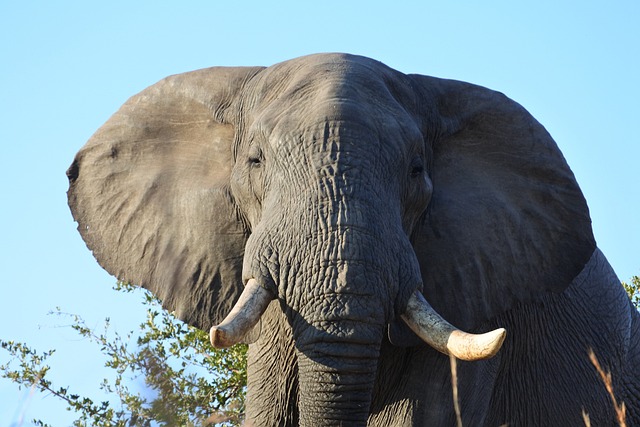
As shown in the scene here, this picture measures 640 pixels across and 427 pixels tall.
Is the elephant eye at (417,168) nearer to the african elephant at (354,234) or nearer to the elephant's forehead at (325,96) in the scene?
the african elephant at (354,234)

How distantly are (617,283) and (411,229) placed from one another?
239 cm

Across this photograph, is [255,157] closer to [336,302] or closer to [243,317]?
[243,317]

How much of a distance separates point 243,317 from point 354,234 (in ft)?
1.78

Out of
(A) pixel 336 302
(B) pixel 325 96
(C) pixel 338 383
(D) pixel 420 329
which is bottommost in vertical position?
(C) pixel 338 383

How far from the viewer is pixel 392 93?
6.15 metres

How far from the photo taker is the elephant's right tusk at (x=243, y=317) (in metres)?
5.08

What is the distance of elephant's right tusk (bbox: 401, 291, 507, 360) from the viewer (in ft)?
16.6

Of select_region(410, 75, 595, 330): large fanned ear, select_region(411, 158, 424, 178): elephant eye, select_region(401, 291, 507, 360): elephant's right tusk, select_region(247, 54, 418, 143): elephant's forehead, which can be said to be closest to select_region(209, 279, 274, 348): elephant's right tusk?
select_region(401, 291, 507, 360): elephant's right tusk

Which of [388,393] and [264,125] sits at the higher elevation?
[264,125]

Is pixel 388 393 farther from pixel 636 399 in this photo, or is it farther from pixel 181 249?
pixel 636 399

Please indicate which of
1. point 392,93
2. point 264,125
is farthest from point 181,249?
point 392,93

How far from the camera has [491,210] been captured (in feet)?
21.3

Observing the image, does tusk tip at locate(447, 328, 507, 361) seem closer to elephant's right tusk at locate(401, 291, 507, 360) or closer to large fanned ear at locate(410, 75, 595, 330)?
elephant's right tusk at locate(401, 291, 507, 360)

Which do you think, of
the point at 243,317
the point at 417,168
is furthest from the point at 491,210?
the point at 243,317
